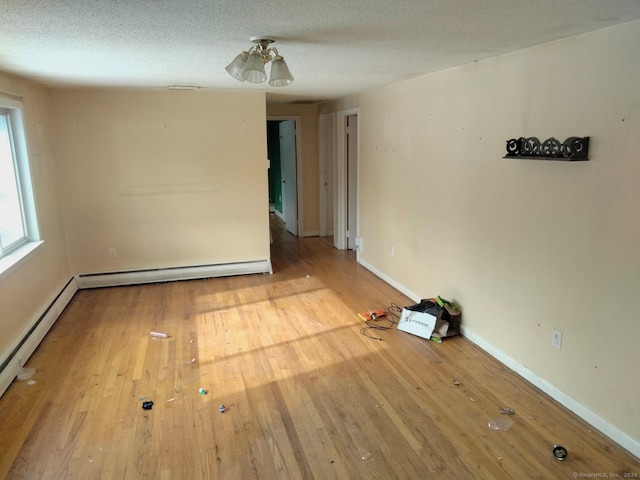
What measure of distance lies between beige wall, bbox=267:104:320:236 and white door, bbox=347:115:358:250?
1072mm

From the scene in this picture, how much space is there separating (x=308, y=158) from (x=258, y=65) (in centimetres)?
493

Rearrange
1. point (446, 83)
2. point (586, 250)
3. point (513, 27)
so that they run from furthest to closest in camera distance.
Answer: point (446, 83), point (586, 250), point (513, 27)

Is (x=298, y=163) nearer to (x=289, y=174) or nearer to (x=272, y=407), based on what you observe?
(x=289, y=174)

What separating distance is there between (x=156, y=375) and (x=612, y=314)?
2870 millimetres

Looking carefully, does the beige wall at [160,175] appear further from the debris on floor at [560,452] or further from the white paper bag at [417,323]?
the debris on floor at [560,452]

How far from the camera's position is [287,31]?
2.28 m

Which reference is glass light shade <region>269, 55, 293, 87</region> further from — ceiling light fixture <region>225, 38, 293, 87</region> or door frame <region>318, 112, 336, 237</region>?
door frame <region>318, 112, 336, 237</region>

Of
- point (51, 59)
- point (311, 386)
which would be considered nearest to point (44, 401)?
point (311, 386)

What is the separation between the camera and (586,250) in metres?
2.53

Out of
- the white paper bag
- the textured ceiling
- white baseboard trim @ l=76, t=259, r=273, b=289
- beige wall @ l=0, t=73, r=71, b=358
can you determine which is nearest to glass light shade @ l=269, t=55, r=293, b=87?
the textured ceiling

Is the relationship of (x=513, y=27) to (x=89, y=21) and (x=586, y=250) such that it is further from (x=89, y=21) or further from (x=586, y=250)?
(x=89, y=21)

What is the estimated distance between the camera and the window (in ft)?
12.1

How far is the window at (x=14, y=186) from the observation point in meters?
3.68

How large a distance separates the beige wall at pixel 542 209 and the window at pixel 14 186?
349 centimetres
